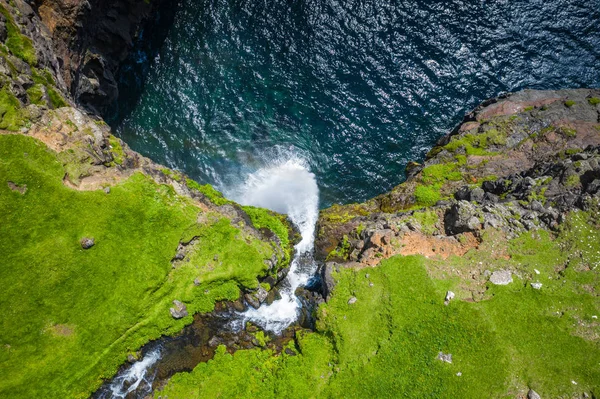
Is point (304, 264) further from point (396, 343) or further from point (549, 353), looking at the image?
point (549, 353)

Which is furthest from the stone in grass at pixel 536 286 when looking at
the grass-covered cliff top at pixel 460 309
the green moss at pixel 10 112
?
the green moss at pixel 10 112

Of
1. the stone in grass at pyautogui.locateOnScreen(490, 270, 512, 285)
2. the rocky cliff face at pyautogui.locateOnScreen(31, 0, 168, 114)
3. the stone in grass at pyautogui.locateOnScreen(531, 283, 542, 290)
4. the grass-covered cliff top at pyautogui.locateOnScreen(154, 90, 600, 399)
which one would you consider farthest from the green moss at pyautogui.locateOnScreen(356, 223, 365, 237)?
the rocky cliff face at pyautogui.locateOnScreen(31, 0, 168, 114)

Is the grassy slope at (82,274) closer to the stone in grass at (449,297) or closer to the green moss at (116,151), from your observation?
the green moss at (116,151)

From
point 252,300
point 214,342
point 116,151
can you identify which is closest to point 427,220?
point 252,300

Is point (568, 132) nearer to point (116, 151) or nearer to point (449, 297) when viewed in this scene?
point (449, 297)

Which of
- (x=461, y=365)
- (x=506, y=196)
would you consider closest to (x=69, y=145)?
(x=461, y=365)

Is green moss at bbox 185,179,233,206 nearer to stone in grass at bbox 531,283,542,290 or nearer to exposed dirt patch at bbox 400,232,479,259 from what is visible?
exposed dirt patch at bbox 400,232,479,259
